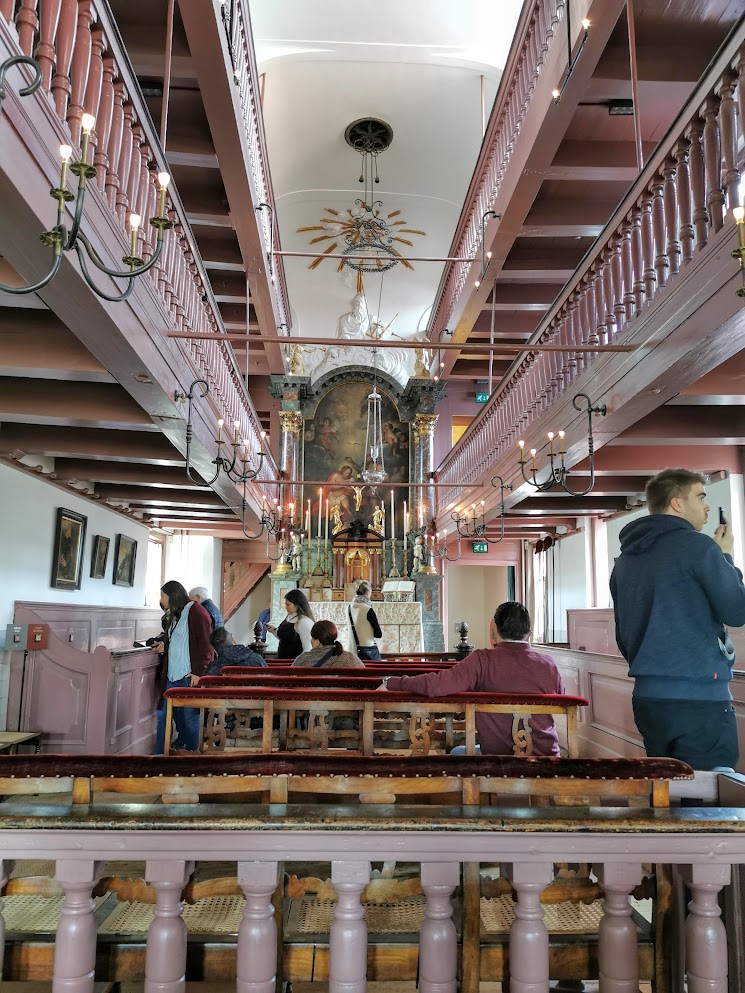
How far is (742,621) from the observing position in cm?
262

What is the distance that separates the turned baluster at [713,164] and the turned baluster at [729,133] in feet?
0.31

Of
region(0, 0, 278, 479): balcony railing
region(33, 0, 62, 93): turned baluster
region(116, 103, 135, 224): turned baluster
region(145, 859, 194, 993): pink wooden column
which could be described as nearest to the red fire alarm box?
region(0, 0, 278, 479): balcony railing

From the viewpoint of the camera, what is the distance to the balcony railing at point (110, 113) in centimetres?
323

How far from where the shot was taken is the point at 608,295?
20.8 ft

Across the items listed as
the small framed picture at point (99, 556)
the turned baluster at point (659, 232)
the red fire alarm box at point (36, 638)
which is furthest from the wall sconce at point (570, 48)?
the small framed picture at point (99, 556)

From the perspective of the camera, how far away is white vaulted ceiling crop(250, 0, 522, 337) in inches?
522

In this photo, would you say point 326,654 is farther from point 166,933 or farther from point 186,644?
point 166,933

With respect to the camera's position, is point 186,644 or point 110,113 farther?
point 186,644

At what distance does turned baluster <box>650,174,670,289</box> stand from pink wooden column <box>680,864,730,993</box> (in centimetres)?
433

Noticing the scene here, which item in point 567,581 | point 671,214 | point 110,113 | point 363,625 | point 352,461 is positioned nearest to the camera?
point 110,113

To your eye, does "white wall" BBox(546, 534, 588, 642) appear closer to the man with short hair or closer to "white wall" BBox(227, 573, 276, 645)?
the man with short hair

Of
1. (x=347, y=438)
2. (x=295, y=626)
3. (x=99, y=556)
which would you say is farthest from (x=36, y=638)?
(x=347, y=438)

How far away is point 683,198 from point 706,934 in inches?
174

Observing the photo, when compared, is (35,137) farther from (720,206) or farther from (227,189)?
(227,189)
